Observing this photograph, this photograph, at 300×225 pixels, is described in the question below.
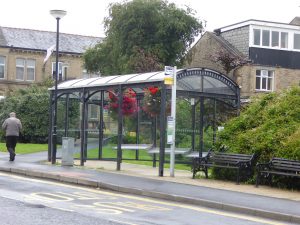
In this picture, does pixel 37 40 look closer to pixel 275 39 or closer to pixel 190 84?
pixel 275 39

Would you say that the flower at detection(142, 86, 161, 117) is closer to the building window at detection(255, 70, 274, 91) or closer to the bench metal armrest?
the bench metal armrest

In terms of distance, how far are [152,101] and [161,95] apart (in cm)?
424

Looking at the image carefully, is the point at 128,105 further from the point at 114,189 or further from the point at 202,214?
the point at 202,214

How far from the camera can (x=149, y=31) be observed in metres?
40.0

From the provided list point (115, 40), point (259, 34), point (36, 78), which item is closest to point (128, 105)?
point (115, 40)

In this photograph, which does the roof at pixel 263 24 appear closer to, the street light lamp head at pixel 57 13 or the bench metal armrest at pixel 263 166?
the street light lamp head at pixel 57 13

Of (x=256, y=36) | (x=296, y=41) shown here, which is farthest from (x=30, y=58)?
(x=296, y=41)

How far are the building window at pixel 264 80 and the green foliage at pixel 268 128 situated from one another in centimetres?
2393

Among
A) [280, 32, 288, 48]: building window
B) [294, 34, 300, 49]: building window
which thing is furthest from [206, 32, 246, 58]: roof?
[294, 34, 300, 49]: building window

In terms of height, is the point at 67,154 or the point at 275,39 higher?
the point at 275,39

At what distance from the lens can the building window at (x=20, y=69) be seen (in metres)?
55.9

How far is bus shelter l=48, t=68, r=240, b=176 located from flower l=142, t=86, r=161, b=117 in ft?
0.64

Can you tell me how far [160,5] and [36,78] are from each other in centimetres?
2088

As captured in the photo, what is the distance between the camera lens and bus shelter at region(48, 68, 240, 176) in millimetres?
18156
